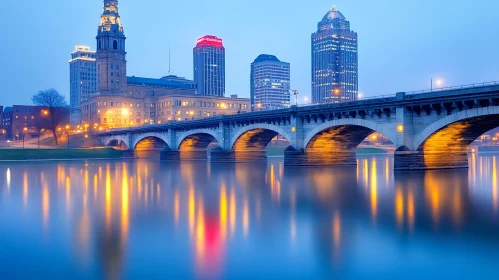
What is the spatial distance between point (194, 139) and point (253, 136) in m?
21.3

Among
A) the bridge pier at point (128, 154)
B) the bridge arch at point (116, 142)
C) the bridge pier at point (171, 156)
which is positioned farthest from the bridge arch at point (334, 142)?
the bridge arch at point (116, 142)

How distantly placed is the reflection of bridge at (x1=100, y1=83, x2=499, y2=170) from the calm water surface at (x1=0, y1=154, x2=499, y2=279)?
1081 cm

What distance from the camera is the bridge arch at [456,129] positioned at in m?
37.8

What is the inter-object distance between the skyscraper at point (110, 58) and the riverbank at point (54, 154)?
230ft

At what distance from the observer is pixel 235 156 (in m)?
75.6

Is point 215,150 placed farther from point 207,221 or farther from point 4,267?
point 4,267

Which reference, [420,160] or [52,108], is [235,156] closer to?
[420,160]

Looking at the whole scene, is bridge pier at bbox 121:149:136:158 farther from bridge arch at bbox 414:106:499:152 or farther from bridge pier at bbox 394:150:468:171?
bridge arch at bbox 414:106:499:152

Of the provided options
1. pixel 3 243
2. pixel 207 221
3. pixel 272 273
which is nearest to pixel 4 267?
pixel 3 243

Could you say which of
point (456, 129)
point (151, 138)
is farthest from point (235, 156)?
point (456, 129)

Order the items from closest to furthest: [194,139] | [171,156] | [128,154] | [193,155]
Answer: [171,156] < [194,139] < [193,155] < [128,154]

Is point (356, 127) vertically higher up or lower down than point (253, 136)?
higher up

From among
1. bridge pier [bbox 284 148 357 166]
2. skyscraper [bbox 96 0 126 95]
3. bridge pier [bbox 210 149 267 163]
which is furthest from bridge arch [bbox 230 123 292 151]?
skyscraper [bbox 96 0 126 95]

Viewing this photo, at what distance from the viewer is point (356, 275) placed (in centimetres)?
1173
